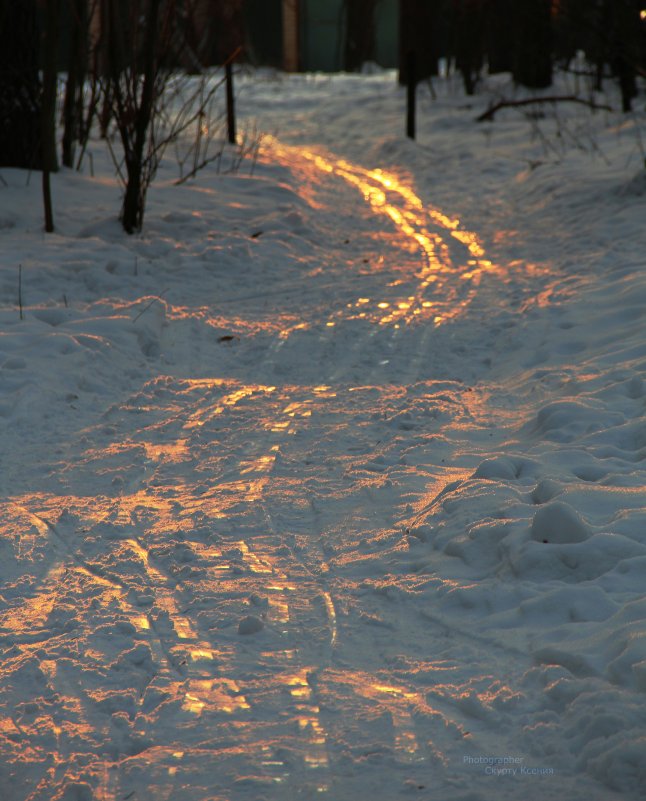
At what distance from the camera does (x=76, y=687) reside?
2826 mm

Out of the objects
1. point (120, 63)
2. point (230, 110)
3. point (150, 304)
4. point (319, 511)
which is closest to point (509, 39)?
point (230, 110)

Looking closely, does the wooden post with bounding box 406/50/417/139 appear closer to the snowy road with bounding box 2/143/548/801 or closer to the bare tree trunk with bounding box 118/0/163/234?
the bare tree trunk with bounding box 118/0/163/234

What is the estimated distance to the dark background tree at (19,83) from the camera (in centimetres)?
864

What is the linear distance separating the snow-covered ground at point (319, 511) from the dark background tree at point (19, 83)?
28.0 inches

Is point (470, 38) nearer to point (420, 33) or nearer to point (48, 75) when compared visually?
point (420, 33)

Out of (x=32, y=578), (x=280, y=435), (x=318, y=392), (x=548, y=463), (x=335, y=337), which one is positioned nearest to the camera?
(x=32, y=578)

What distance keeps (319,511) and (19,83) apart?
260 inches

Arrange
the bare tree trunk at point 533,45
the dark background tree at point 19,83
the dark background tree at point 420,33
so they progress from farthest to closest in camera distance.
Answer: the dark background tree at point 420,33 < the bare tree trunk at point 533,45 < the dark background tree at point 19,83

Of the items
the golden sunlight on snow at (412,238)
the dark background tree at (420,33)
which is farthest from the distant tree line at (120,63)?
the dark background tree at (420,33)

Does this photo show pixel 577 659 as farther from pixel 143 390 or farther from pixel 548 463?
pixel 143 390

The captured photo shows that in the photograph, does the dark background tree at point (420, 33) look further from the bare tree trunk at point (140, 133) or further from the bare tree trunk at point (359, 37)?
the bare tree trunk at point (140, 133)

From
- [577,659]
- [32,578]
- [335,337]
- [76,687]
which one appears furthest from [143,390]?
[577,659]

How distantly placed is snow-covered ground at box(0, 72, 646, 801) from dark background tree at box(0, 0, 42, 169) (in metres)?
0.71

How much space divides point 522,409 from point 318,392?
1.18m
